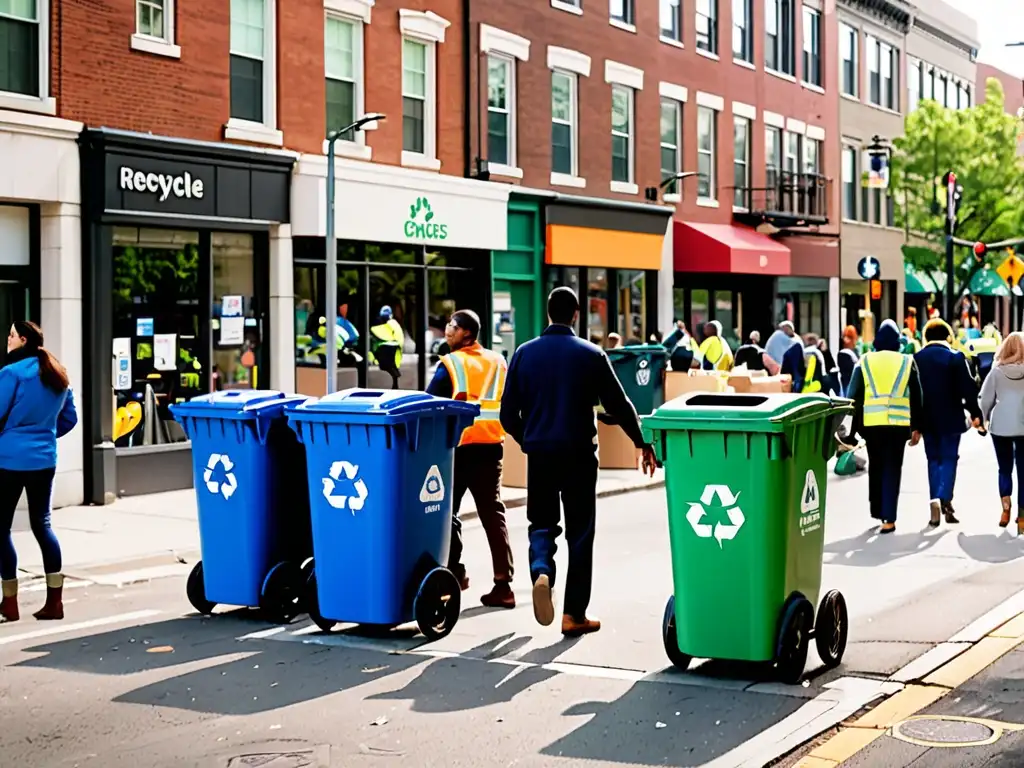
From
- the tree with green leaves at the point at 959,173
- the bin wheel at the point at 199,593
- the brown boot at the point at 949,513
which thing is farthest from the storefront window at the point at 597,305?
the bin wheel at the point at 199,593

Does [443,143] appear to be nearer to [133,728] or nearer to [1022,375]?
[1022,375]

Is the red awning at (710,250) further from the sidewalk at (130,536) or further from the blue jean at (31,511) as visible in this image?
the blue jean at (31,511)

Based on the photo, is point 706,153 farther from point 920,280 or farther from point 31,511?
point 31,511

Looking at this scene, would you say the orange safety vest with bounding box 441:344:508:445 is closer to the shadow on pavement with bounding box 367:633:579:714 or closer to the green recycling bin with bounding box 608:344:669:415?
the shadow on pavement with bounding box 367:633:579:714

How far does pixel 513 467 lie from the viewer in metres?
16.9

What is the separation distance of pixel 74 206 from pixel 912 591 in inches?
374

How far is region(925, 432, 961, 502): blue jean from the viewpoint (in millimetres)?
13398

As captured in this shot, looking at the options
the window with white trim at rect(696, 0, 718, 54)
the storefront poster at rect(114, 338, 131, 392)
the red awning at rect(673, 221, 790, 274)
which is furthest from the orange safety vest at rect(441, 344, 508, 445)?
the window with white trim at rect(696, 0, 718, 54)

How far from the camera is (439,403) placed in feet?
28.4

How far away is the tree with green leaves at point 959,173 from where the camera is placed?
39969mm

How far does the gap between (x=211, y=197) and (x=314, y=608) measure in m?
9.39

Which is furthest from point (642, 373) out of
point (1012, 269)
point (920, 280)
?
point (920, 280)

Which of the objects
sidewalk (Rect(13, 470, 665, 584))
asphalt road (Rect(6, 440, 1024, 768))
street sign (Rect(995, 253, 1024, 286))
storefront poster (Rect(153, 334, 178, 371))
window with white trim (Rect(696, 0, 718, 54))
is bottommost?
asphalt road (Rect(6, 440, 1024, 768))

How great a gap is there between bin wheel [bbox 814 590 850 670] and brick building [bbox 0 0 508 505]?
976cm
